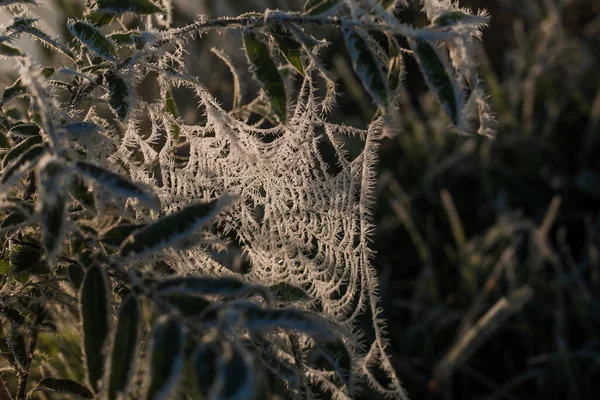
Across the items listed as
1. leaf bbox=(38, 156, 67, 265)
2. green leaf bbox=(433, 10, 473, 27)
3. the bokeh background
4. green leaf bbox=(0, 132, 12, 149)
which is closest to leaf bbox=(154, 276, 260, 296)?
leaf bbox=(38, 156, 67, 265)

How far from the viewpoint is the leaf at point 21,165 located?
60cm

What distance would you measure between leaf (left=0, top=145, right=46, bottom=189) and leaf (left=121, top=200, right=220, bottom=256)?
0.39ft

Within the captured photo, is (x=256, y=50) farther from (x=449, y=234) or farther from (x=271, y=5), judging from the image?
(x=271, y=5)

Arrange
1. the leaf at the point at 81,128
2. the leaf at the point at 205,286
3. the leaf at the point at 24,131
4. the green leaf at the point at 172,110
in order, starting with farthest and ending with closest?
1. the green leaf at the point at 172,110
2. the leaf at the point at 24,131
3. the leaf at the point at 81,128
4. the leaf at the point at 205,286

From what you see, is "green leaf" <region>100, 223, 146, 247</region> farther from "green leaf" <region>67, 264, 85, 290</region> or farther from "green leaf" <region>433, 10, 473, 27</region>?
"green leaf" <region>433, 10, 473, 27</region>

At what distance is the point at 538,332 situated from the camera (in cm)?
211

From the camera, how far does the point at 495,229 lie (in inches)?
90.8

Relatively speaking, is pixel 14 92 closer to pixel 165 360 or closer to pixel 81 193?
pixel 81 193

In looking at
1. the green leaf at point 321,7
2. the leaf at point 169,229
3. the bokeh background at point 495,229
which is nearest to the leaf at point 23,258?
the leaf at point 169,229

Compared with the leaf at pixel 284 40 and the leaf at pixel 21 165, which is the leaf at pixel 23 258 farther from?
the leaf at pixel 284 40

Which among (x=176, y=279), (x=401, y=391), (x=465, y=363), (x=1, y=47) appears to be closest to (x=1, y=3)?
(x=1, y=47)

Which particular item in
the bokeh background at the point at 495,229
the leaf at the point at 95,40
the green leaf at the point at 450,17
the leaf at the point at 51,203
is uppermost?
the leaf at the point at 95,40

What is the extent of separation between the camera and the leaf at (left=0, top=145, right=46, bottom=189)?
60 centimetres

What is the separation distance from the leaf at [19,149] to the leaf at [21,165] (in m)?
0.11
